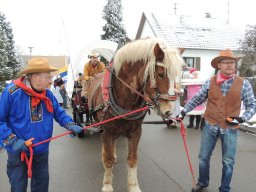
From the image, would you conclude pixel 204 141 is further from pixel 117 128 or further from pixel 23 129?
pixel 23 129

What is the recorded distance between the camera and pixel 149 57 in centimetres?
294

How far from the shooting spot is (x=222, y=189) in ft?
11.5

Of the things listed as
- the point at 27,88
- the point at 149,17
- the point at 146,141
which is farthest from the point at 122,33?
the point at 27,88

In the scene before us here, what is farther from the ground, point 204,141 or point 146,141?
point 204,141

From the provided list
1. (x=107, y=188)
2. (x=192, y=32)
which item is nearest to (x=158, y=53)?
(x=107, y=188)

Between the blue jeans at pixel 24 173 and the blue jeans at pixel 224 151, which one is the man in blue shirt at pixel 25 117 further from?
the blue jeans at pixel 224 151

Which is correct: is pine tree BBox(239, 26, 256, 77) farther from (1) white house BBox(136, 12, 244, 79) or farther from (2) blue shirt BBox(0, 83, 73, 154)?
(2) blue shirt BBox(0, 83, 73, 154)

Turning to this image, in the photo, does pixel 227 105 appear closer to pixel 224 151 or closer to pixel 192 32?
pixel 224 151

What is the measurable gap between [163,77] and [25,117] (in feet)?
4.35

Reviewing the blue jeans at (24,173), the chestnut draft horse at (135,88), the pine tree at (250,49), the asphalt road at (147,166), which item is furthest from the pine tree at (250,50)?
the blue jeans at (24,173)

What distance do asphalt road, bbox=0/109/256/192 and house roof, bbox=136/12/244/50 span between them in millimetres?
18079

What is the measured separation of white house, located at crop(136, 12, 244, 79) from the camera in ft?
80.4

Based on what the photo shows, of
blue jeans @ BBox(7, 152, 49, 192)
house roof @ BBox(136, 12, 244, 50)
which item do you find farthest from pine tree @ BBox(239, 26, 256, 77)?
blue jeans @ BBox(7, 152, 49, 192)

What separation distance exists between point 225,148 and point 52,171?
9.21ft
